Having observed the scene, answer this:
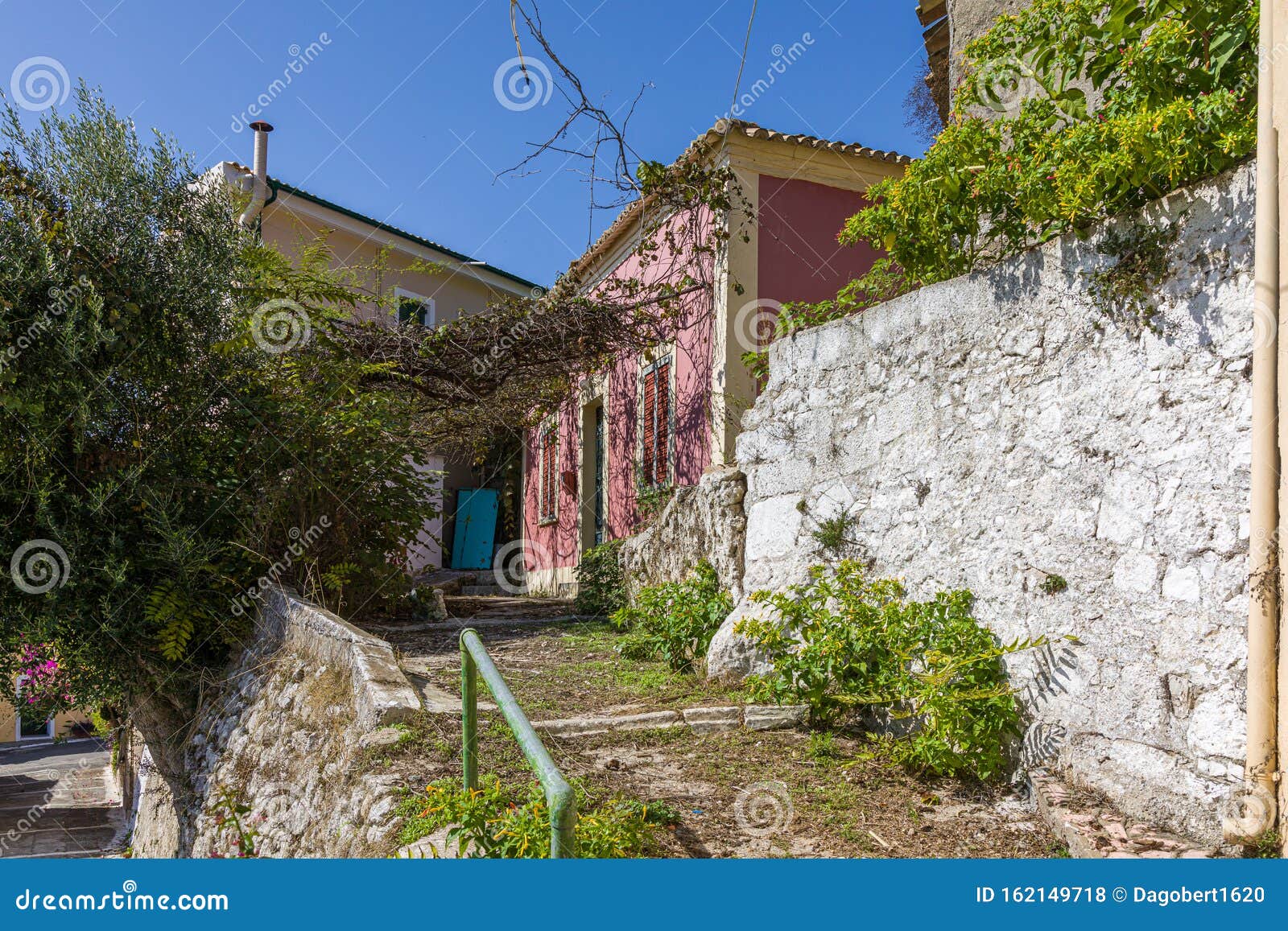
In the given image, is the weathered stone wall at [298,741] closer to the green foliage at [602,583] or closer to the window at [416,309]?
the green foliage at [602,583]

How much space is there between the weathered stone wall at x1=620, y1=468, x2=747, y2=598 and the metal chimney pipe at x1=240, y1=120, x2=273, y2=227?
7.93 m

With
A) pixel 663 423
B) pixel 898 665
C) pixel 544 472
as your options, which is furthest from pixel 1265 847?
pixel 544 472

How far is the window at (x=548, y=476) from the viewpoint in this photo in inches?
524

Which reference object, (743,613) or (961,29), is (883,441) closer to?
(743,613)

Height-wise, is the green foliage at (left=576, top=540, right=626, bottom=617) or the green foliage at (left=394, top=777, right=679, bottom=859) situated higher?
the green foliage at (left=576, top=540, right=626, bottom=617)

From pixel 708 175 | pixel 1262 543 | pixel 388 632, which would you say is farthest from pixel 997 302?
pixel 388 632

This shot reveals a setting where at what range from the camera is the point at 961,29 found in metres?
6.03

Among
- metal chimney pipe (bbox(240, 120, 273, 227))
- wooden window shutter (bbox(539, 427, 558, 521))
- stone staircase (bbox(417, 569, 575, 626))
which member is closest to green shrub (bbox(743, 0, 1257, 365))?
stone staircase (bbox(417, 569, 575, 626))

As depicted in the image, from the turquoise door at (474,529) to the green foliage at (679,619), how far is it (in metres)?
9.46

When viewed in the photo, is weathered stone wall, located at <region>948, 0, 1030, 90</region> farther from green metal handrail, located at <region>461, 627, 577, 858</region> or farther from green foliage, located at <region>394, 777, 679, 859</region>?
green foliage, located at <region>394, 777, 679, 859</region>

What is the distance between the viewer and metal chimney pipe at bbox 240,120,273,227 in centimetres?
1244

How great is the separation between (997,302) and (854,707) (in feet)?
7.00

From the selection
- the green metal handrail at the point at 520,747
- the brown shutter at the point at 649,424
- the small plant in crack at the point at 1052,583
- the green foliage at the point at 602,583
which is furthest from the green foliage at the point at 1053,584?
the brown shutter at the point at 649,424

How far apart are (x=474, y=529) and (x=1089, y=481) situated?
14063mm
